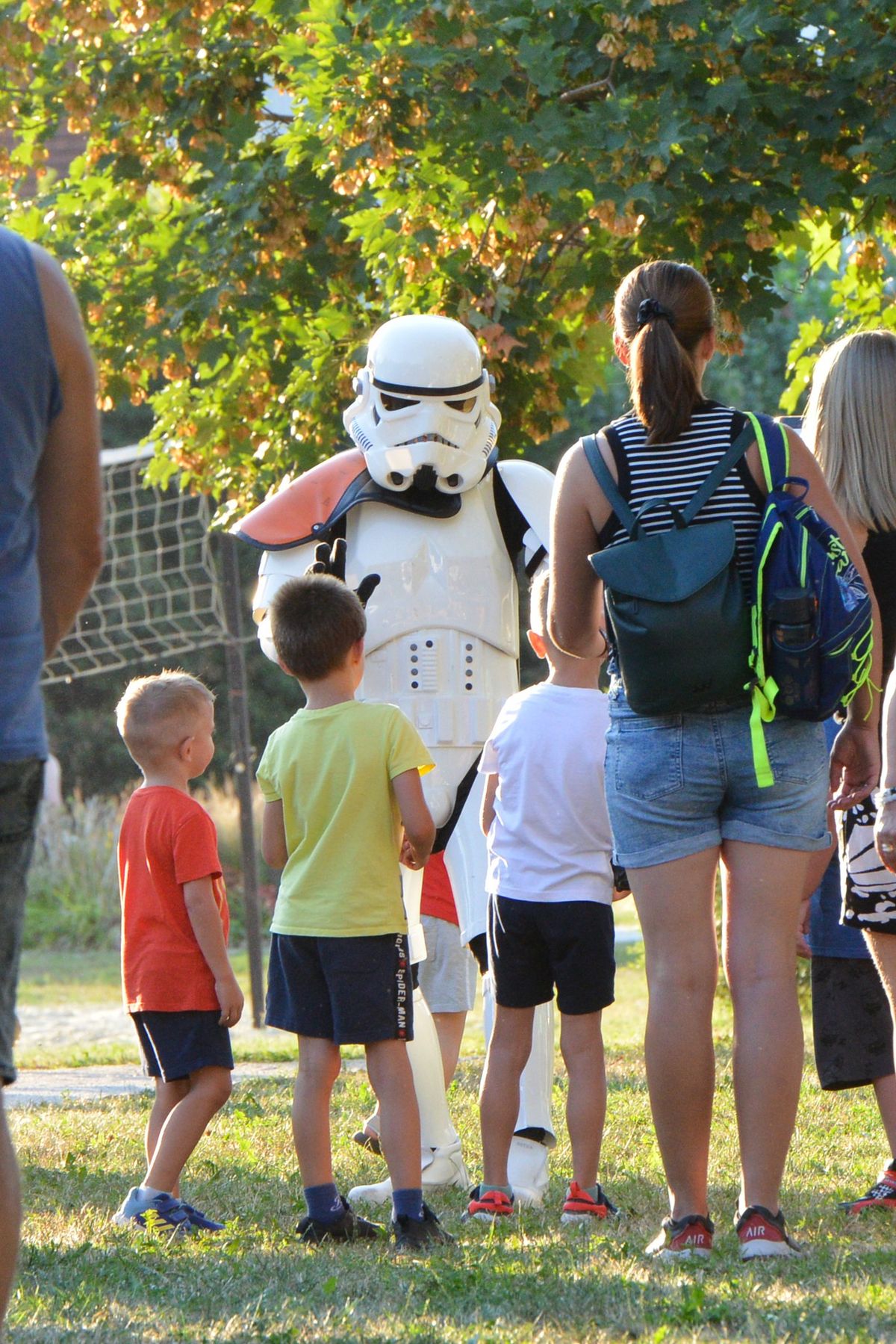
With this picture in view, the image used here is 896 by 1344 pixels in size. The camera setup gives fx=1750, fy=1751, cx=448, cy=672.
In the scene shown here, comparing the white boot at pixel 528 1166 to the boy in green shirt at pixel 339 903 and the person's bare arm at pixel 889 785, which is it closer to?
the boy in green shirt at pixel 339 903

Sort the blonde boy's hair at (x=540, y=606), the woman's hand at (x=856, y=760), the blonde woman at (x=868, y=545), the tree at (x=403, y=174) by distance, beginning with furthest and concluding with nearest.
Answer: the tree at (x=403, y=174) < the blonde boy's hair at (x=540, y=606) < the blonde woman at (x=868, y=545) < the woman's hand at (x=856, y=760)

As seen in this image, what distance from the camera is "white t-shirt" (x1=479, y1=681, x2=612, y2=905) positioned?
3.79 m

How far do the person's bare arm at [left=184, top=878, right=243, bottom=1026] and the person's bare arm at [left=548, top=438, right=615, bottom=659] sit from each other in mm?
1082

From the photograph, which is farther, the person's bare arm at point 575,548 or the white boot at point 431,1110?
the white boot at point 431,1110

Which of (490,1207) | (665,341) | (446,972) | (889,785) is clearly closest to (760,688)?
(889,785)

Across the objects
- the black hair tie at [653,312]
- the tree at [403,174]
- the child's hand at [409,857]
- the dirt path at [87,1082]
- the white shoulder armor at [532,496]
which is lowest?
the dirt path at [87,1082]

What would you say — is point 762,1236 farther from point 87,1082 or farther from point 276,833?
point 87,1082

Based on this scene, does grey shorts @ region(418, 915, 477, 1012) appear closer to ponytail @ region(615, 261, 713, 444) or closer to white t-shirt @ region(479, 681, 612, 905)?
white t-shirt @ region(479, 681, 612, 905)

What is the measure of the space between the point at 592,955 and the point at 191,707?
42.1 inches

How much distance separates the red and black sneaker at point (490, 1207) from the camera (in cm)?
375

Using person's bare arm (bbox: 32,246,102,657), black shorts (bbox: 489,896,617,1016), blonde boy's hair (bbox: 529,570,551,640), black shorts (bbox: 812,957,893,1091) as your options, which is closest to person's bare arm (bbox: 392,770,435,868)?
black shorts (bbox: 489,896,617,1016)

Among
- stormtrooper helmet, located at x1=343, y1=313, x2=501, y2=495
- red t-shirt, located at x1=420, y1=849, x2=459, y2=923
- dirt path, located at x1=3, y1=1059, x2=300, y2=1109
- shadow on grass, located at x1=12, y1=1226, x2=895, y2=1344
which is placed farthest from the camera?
dirt path, located at x1=3, y1=1059, x2=300, y2=1109

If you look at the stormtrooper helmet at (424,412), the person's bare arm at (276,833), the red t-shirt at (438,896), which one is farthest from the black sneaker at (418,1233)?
the stormtrooper helmet at (424,412)

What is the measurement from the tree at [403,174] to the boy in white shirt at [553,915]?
9.14 feet
